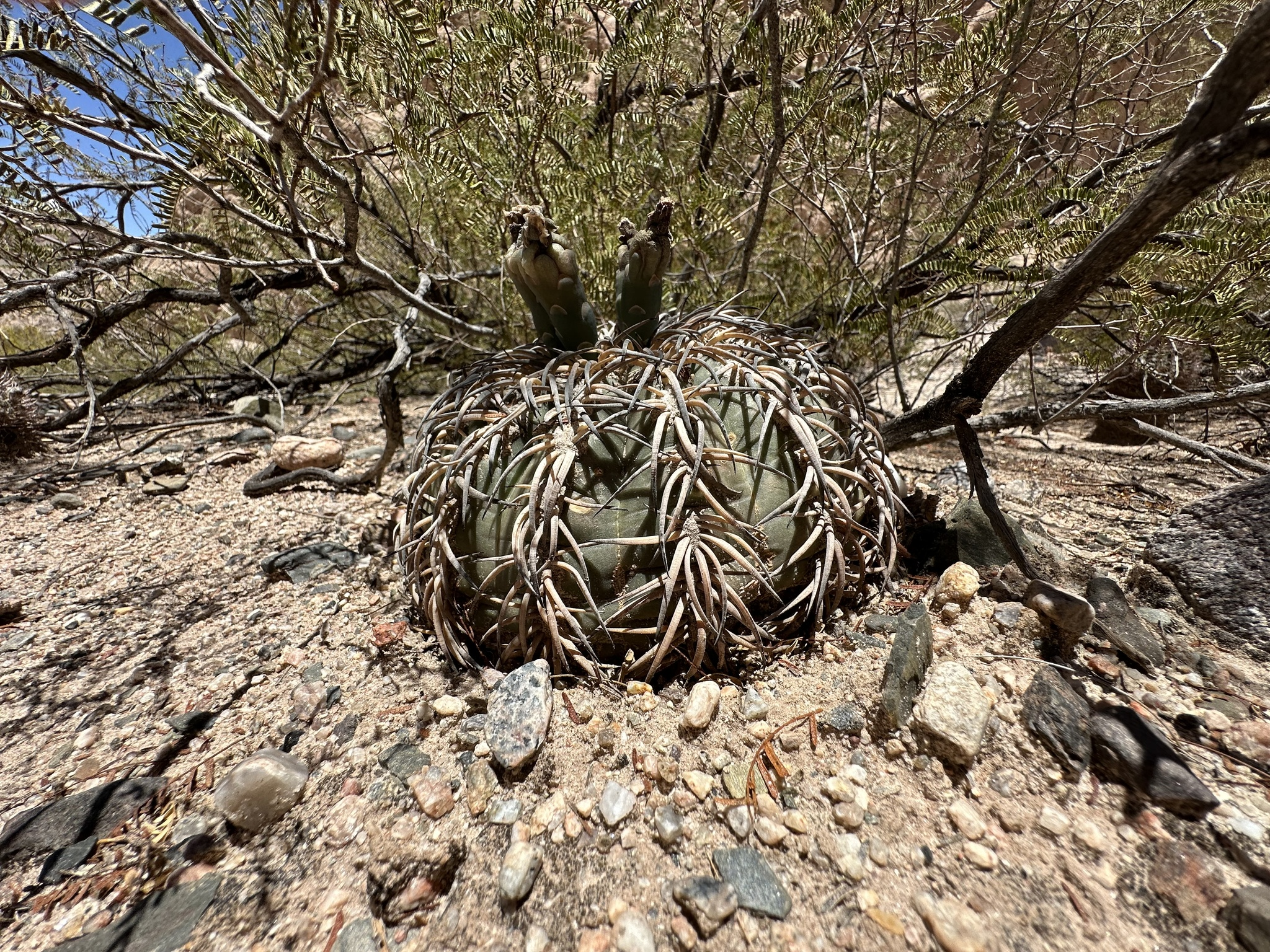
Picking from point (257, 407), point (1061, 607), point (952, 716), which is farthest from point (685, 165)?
point (257, 407)

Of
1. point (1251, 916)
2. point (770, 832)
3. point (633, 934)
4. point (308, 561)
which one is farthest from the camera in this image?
point (308, 561)

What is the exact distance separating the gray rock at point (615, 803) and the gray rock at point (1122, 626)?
40.0 inches

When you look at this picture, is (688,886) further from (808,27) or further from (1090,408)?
(808,27)

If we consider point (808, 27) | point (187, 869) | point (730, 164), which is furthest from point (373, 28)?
point (187, 869)

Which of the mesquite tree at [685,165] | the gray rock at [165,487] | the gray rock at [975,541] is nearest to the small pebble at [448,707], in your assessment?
the mesquite tree at [685,165]

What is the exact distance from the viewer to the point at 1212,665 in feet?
3.45

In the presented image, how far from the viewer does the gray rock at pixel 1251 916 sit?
0.65 meters

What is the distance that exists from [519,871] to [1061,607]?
113 centimetres

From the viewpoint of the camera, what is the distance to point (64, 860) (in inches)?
37.9

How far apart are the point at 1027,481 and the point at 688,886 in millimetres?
2107

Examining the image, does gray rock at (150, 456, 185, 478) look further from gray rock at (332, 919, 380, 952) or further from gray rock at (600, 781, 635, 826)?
gray rock at (600, 781, 635, 826)

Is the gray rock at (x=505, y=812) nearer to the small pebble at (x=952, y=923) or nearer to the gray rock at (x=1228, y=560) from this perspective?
the small pebble at (x=952, y=923)

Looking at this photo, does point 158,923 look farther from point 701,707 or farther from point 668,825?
point 701,707

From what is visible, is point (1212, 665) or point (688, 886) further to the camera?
point (1212, 665)
